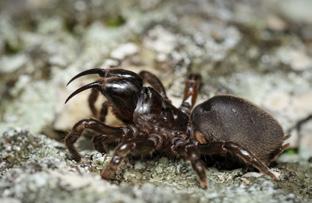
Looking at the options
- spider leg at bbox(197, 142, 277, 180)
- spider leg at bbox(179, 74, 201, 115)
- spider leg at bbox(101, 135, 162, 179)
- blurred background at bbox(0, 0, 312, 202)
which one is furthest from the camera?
blurred background at bbox(0, 0, 312, 202)

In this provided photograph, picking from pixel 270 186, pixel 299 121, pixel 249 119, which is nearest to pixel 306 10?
pixel 299 121

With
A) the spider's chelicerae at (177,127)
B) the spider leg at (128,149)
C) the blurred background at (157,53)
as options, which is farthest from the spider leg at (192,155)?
the blurred background at (157,53)

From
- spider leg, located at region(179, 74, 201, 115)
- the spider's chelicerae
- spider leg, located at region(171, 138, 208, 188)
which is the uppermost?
spider leg, located at region(179, 74, 201, 115)

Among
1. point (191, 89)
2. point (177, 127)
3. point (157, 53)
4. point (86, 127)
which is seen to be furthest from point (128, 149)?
point (157, 53)

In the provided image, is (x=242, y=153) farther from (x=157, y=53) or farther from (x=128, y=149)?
(x=157, y=53)

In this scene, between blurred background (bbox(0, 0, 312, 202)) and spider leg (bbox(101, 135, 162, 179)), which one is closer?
spider leg (bbox(101, 135, 162, 179))

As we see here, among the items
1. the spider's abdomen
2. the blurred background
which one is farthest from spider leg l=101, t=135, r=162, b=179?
the blurred background

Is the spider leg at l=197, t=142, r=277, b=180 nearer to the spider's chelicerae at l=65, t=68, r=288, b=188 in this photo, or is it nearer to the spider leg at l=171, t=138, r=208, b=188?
the spider's chelicerae at l=65, t=68, r=288, b=188

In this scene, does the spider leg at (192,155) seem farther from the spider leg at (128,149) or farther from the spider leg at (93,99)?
the spider leg at (93,99)
